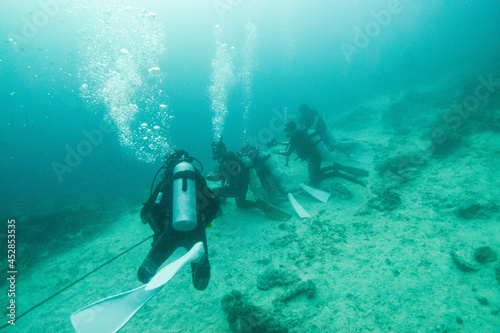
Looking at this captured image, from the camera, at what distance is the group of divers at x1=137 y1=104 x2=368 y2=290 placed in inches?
129

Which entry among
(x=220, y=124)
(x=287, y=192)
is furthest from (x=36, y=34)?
(x=287, y=192)

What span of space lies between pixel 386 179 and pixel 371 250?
381cm

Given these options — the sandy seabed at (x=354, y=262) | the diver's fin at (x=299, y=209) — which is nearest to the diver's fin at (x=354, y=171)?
the sandy seabed at (x=354, y=262)

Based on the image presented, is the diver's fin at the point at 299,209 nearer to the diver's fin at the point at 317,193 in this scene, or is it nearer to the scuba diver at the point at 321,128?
the diver's fin at the point at 317,193

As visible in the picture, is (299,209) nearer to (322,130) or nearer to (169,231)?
(169,231)

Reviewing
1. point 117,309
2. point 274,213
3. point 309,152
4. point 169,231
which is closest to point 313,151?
point 309,152

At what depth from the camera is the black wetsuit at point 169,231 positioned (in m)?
3.26

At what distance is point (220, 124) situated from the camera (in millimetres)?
17516

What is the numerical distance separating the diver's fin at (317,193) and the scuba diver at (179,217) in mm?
4318

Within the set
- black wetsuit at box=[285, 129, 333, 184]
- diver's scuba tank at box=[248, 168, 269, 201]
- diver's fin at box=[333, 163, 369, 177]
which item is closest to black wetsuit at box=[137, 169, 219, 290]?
diver's scuba tank at box=[248, 168, 269, 201]

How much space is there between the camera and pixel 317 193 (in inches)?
291

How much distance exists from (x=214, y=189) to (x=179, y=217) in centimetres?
405

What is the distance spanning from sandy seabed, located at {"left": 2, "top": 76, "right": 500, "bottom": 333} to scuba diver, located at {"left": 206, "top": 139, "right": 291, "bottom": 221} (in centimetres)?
37

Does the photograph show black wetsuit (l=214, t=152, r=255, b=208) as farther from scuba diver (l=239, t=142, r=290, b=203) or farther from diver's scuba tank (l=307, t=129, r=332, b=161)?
diver's scuba tank (l=307, t=129, r=332, b=161)
